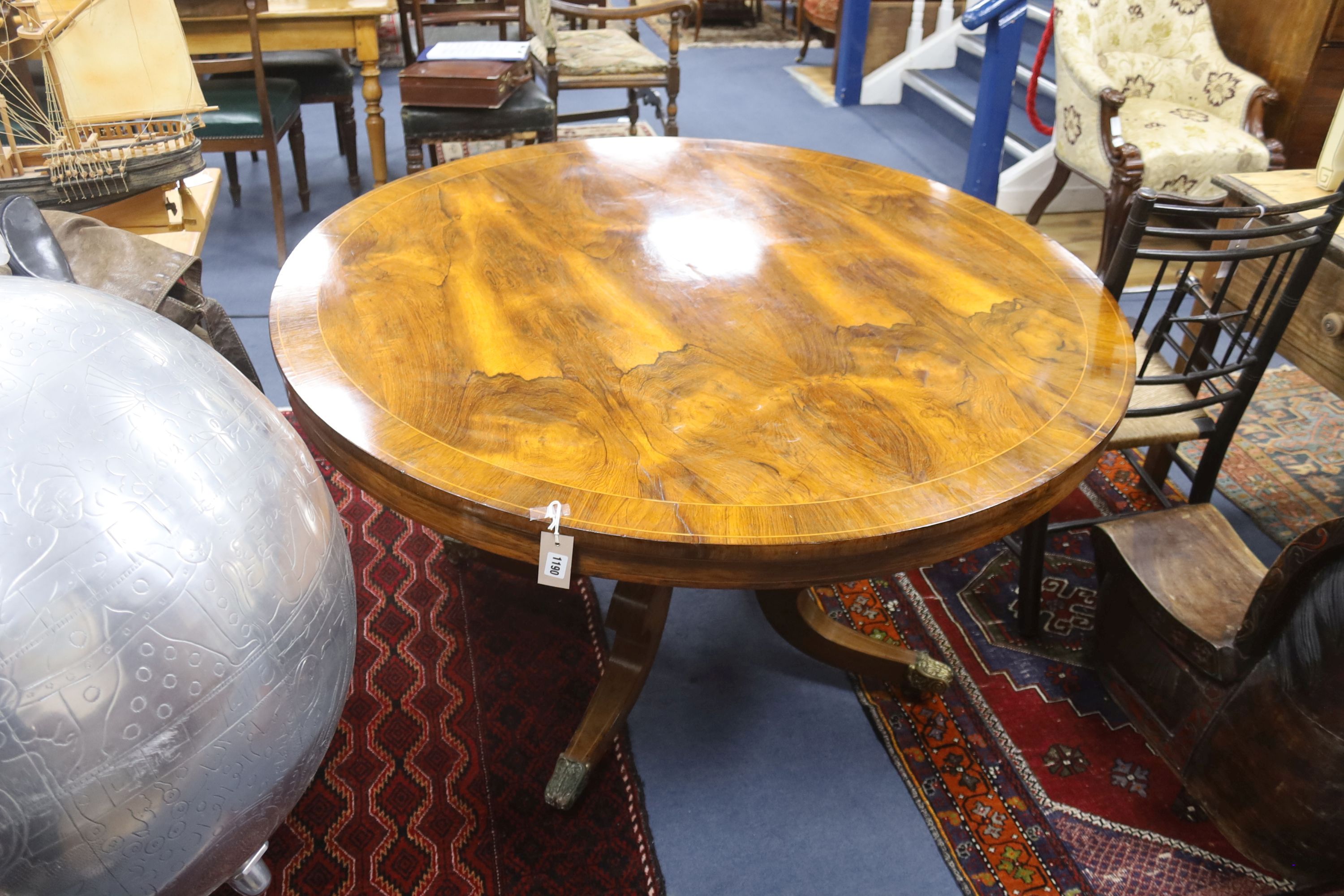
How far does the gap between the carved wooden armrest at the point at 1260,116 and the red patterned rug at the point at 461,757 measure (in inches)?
115

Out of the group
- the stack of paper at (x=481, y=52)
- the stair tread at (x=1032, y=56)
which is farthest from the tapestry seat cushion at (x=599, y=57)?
the stair tread at (x=1032, y=56)

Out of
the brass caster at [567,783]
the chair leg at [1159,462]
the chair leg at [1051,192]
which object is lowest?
the brass caster at [567,783]

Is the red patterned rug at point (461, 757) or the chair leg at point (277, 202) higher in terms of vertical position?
the chair leg at point (277, 202)

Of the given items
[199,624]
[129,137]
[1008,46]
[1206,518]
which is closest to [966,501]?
[199,624]

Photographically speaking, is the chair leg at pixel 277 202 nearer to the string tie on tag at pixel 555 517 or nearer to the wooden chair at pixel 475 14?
the wooden chair at pixel 475 14

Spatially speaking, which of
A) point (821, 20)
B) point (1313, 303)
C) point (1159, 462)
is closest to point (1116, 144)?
point (1159, 462)

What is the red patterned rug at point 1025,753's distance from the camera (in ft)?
5.02

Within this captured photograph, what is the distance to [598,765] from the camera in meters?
1.64

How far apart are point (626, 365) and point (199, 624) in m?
0.72

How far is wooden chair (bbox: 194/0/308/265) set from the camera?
9.57 ft

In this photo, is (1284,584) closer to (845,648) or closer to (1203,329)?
(845,648)

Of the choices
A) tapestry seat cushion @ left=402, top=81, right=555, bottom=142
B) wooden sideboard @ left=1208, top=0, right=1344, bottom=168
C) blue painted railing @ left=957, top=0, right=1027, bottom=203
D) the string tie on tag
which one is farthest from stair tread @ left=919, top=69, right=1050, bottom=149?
the string tie on tag

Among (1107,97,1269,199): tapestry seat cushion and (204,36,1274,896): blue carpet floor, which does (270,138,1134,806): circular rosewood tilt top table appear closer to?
(204,36,1274,896): blue carpet floor

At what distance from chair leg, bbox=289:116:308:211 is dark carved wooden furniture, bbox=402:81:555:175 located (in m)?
0.58
